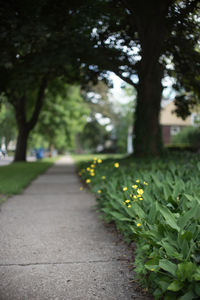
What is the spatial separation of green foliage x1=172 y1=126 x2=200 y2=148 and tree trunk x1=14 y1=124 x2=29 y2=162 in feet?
61.3

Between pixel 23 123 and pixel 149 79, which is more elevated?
pixel 149 79

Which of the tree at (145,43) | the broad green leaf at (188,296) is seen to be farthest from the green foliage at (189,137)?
the broad green leaf at (188,296)

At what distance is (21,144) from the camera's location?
23.3 meters

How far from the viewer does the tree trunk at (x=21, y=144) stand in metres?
22.8

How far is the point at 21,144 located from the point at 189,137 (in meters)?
20.5

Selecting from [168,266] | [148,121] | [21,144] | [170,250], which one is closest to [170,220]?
[170,250]

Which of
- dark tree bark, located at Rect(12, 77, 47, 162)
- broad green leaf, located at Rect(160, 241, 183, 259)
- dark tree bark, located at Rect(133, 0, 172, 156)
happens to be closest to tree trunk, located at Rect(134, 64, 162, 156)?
dark tree bark, located at Rect(133, 0, 172, 156)

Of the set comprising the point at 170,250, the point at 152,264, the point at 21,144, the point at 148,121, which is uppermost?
the point at 148,121

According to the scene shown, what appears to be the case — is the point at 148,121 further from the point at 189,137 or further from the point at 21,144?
the point at 189,137

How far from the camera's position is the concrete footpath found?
9.07 feet

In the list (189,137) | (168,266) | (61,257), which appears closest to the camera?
(168,266)

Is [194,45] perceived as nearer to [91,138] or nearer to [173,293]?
[173,293]

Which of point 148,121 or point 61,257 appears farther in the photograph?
point 148,121

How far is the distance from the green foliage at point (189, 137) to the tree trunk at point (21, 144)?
61.3ft
